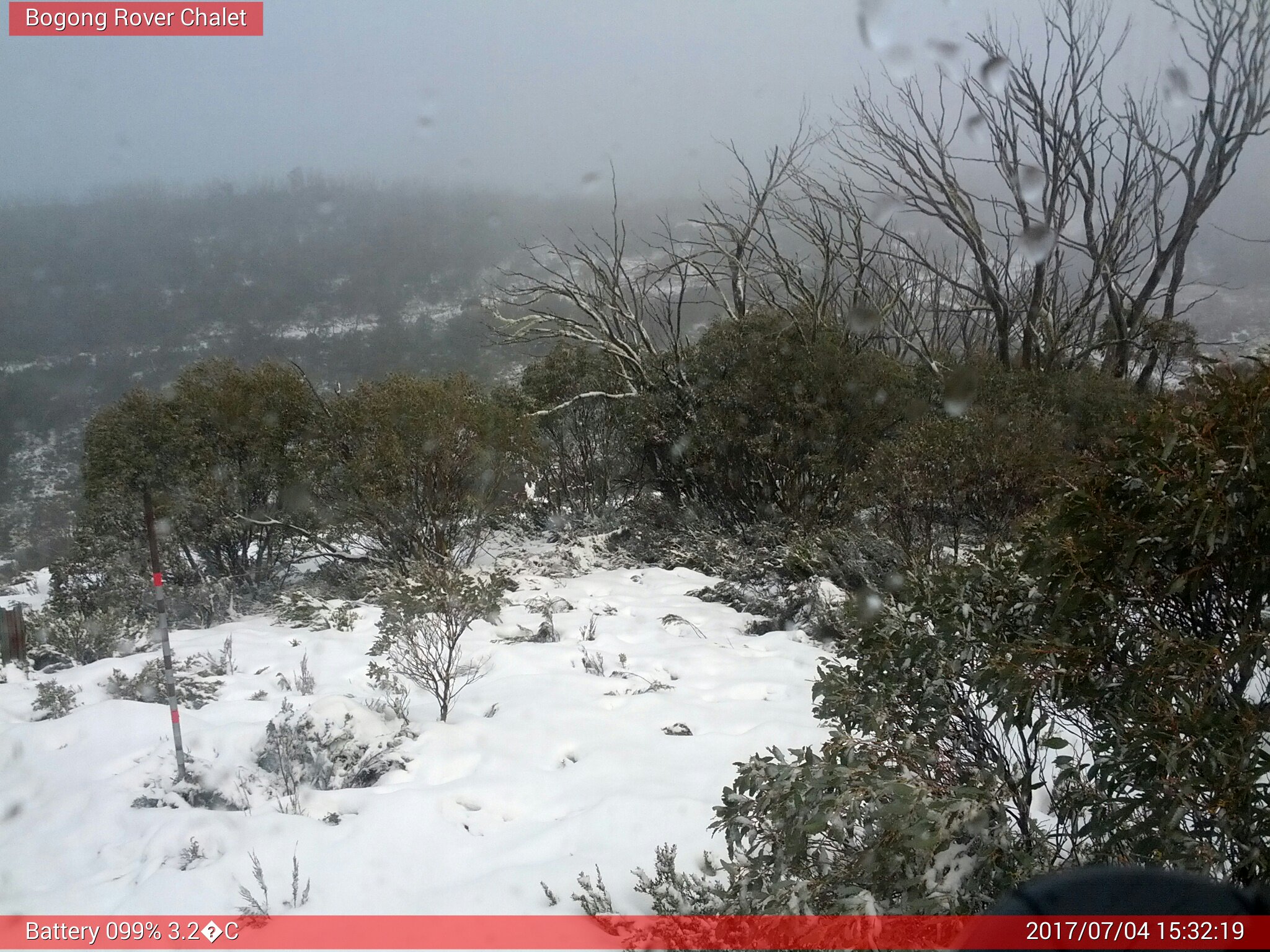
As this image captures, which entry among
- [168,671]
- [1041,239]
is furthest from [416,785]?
[1041,239]

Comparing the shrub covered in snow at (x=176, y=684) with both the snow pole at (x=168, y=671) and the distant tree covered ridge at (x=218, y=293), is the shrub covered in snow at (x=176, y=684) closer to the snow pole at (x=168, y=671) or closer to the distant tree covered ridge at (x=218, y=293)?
the snow pole at (x=168, y=671)

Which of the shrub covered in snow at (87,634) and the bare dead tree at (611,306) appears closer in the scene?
the shrub covered in snow at (87,634)

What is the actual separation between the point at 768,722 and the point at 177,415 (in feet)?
27.4

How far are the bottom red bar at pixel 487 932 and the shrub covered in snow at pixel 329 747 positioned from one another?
1.02 metres

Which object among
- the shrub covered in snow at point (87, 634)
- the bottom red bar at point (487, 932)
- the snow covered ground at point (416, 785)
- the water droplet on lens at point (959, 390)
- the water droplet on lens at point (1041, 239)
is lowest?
the shrub covered in snow at point (87, 634)

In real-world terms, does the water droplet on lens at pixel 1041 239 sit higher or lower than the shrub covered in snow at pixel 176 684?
higher

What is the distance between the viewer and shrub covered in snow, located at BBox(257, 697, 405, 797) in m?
3.88

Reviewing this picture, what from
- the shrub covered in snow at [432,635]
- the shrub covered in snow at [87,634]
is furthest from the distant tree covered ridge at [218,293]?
the shrub covered in snow at [432,635]

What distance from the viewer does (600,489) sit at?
1311 cm

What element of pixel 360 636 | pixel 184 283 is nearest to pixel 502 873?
pixel 360 636

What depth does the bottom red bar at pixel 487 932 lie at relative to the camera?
2082 millimetres

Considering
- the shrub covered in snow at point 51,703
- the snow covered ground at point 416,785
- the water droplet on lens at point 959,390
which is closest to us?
the snow covered ground at point 416,785

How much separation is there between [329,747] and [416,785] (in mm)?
584

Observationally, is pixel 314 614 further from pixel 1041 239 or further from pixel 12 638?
pixel 1041 239
